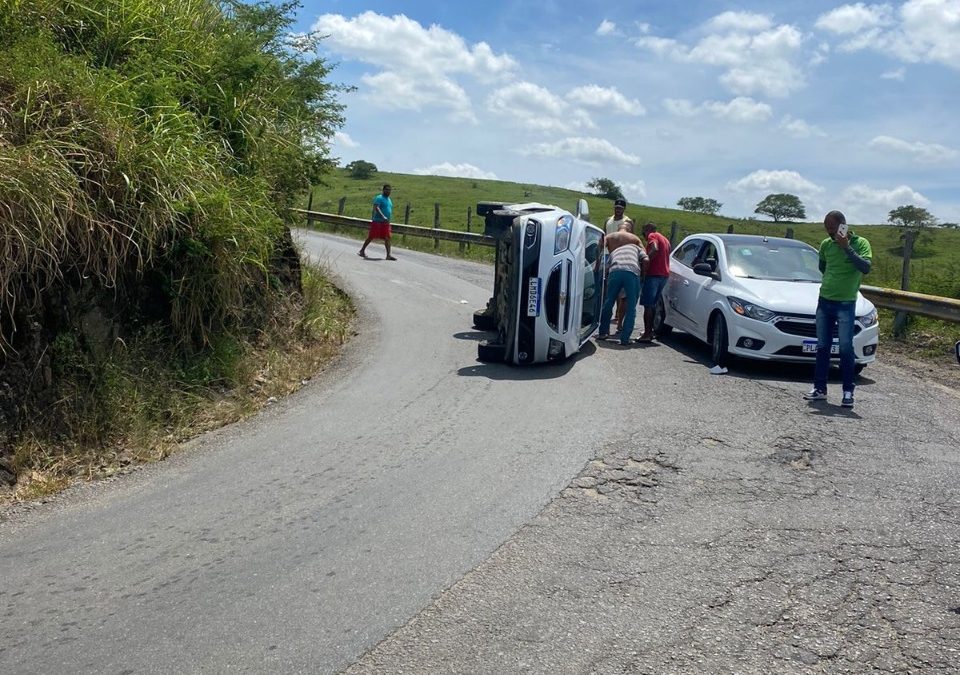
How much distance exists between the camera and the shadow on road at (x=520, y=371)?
9344 mm

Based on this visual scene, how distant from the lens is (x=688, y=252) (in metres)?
12.5

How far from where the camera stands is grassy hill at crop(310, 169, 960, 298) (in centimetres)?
1689

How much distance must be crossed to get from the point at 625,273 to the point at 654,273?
2.24 feet

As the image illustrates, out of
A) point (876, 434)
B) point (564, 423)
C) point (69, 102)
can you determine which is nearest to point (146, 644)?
point (564, 423)

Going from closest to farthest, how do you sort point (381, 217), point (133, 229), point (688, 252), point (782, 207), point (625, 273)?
1. point (133, 229)
2. point (625, 273)
3. point (688, 252)
4. point (381, 217)
5. point (782, 207)

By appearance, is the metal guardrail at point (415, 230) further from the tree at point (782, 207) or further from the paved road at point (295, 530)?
the tree at point (782, 207)

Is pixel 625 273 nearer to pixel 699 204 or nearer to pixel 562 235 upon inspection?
pixel 562 235

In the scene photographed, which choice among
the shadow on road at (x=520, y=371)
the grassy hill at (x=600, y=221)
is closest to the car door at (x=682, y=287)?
the grassy hill at (x=600, y=221)

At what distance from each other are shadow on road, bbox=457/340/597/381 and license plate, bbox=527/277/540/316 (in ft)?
2.22

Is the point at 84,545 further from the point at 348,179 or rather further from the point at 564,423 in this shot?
the point at 348,179

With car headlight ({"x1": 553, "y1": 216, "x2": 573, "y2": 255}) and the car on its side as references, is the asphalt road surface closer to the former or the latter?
the car on its side

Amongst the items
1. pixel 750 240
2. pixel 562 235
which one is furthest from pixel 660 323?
pixel 562 235

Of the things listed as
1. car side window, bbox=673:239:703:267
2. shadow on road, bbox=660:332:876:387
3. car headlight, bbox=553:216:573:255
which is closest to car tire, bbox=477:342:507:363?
car headlight, bbox=553:216:573:255

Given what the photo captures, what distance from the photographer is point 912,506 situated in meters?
5.47
